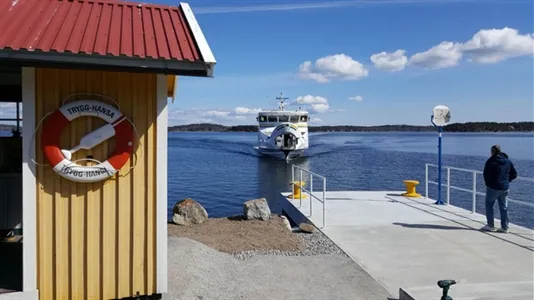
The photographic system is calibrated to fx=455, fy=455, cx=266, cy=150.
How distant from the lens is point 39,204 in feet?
12.5

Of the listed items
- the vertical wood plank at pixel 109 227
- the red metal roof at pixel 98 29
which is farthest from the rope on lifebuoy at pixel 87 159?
the red metal roof at pixel 98 29

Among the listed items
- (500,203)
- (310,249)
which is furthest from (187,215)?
(500,203)

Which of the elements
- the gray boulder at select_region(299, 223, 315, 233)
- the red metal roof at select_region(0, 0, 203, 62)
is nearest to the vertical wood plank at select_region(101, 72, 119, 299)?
the red metal roof at select_region(0, 0, 203, 62)

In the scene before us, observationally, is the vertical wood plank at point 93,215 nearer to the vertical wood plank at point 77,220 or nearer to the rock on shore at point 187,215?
the vertical wood plank at point 77,220

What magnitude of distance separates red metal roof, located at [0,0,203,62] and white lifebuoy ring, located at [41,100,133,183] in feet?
1.70

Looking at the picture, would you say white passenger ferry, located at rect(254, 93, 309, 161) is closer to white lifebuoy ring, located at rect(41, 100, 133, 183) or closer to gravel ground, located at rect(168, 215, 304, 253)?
gravel ground, located at rect(168, 215, 304, 253)

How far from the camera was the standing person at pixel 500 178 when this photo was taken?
23.5ft

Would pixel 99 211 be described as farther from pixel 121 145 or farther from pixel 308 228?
pixel 308 228

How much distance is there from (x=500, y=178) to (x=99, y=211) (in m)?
6.12

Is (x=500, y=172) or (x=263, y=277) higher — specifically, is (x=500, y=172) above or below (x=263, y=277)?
above

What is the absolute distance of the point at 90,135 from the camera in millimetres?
3834

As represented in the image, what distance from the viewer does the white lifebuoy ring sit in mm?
3756

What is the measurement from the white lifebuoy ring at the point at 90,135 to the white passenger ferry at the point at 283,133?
35730 mm

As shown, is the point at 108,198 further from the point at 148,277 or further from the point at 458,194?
the point at 458,194
